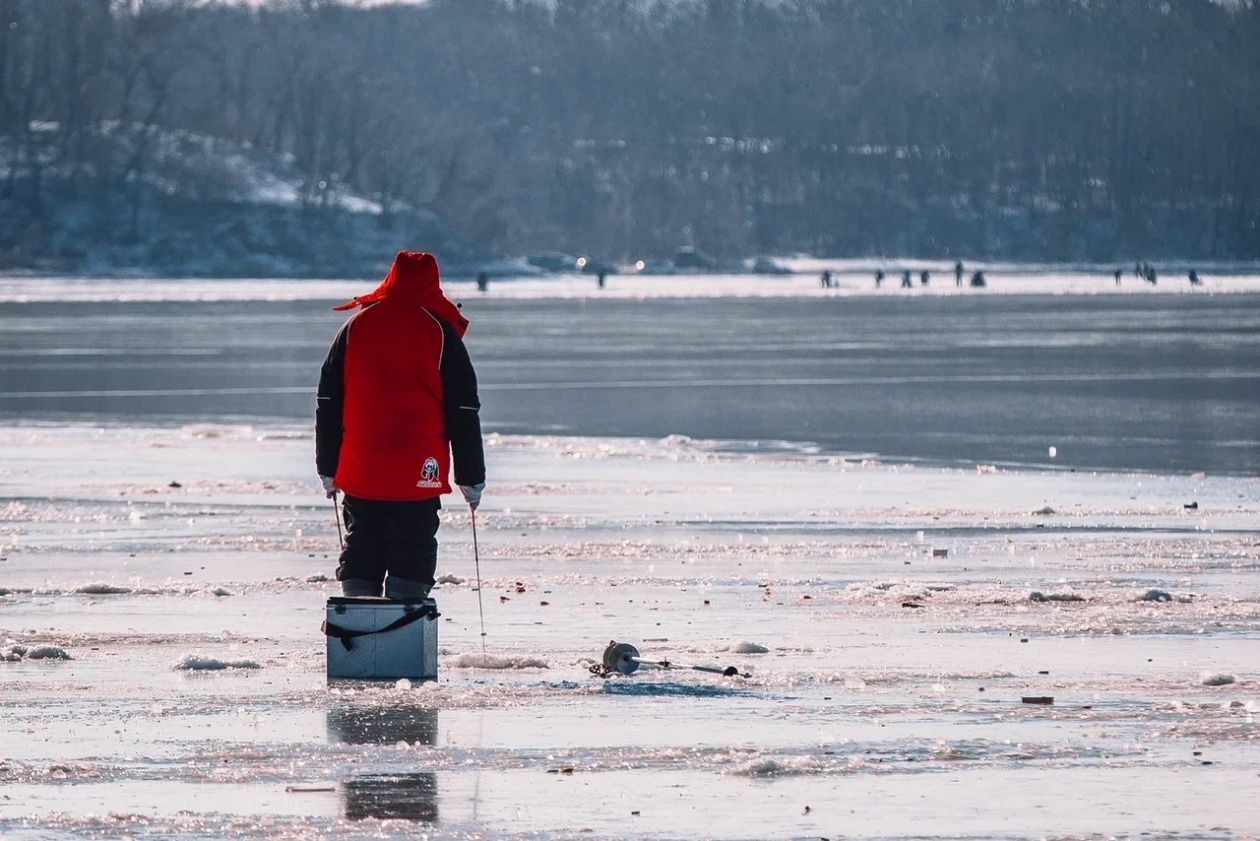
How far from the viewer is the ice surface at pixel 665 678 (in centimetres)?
620

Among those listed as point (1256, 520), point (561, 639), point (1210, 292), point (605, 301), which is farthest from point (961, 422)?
point (1210, 292)

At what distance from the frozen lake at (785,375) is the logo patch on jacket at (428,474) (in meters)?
11.4

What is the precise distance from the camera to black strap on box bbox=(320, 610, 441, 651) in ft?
27.1

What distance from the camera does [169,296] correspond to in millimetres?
87625

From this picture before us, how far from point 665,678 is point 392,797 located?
2.21 m

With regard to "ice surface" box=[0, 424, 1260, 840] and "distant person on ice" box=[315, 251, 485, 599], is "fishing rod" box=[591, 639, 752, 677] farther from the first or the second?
"distant person on ice" box=[315, 251, 485, 599]

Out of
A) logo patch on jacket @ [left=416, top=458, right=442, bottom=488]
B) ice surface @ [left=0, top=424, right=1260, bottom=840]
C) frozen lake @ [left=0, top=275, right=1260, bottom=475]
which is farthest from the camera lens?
frozen lake @ [left=0, top=275, right=1260, bottom=475]

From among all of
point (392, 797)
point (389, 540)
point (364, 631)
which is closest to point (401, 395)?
point (389, 540)

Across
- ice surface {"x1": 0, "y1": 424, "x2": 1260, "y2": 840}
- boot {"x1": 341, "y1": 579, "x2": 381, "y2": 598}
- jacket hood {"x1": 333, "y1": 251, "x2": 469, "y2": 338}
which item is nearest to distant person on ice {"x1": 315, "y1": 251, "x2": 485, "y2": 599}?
jacket hood {"x1": 333, "y1": 251, "x2": 469, "y2": 338}

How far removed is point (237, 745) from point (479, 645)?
2292mm

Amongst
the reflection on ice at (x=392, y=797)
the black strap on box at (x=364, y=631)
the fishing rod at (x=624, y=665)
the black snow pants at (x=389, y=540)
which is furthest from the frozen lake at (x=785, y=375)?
the reflection on ice at (x=392, y=797)

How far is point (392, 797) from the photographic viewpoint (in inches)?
249

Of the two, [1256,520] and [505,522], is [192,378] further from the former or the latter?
[1256,520]

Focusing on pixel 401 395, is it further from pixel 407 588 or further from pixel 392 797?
pixel 392 797
